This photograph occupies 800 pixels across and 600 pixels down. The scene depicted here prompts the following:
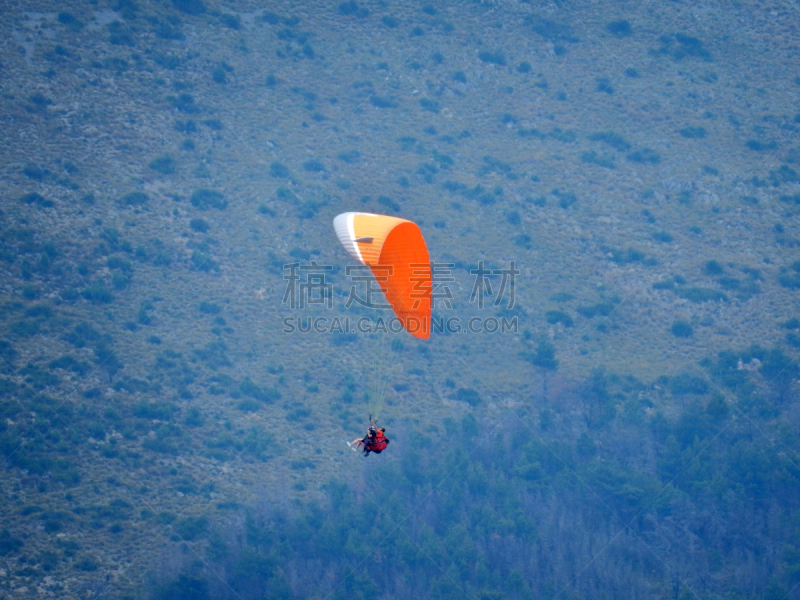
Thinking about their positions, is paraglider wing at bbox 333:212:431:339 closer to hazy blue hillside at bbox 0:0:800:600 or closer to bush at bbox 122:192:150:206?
hazy blue hillside at bbox 0:0:800:600

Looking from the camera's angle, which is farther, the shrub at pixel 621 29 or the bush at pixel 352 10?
the shrub at pixel 621 29

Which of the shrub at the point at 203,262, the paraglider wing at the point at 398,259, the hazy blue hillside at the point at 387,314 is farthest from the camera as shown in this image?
the shrub at the point at 203,262

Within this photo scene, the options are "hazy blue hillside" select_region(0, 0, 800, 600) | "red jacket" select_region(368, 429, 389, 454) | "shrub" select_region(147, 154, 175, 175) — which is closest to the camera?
"red jacket" select_region(368, 429, 389, 454)

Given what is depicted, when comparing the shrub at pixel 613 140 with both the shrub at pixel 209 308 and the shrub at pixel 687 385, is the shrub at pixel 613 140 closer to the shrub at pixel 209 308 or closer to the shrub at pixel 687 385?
the shrub at pixel 687 385

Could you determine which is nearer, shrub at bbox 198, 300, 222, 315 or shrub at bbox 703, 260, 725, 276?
shrub at bbox 198, 300, 222, 315

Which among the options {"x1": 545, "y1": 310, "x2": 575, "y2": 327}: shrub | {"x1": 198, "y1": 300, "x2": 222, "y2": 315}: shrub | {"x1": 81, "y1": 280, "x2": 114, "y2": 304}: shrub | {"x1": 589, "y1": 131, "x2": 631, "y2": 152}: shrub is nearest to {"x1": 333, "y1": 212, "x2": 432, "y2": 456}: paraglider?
{"x1": 198, "y1": 300, "x2": 222, "y2": 315}: shrub

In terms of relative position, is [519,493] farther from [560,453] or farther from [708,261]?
[708,261]

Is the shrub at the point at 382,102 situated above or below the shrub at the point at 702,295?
above

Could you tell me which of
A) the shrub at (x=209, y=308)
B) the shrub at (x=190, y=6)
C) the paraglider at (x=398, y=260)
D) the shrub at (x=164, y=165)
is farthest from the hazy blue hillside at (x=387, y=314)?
the paraglider at (x=398, y=260)
